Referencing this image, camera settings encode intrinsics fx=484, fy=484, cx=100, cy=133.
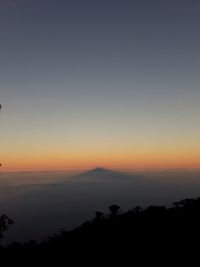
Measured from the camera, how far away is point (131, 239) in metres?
38.7

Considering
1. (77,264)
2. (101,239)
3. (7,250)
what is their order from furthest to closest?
(7,250) < (101,239) < (77,264)

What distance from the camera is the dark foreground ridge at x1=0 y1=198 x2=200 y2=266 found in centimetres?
3491

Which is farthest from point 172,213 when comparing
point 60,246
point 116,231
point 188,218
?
point 60,246

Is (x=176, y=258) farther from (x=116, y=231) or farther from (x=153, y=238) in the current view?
(x=116, y=231)

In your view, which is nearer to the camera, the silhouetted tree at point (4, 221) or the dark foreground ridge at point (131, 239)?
the silhouetted tree at point (4, 221)

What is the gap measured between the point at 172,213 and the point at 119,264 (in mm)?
13219

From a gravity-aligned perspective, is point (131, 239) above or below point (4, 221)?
below

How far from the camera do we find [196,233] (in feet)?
120

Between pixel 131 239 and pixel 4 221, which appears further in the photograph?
pixel 131 239

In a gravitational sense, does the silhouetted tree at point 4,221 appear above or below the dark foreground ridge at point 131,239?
above

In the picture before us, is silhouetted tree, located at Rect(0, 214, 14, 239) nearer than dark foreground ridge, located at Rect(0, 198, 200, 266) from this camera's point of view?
Yes

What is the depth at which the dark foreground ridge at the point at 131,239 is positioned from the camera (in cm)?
3491

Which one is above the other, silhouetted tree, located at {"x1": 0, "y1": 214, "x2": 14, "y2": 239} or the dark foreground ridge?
silhouetted tree, located at {"x1": 0, "y1": 214, "x2": 14, "y2": 239}

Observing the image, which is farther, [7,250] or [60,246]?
[7,250]
